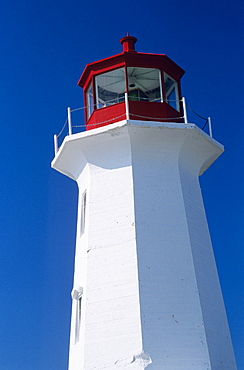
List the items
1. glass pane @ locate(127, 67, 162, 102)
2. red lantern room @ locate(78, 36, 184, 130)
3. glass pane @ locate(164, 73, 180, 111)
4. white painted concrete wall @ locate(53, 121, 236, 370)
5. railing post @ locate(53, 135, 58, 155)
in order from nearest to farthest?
white painted concrete wall @ locate(53, 121, 236, 370), red lantern room @ locate(78, 36, 184, 130), glass pane @ locate(127, 67, 162, 102), glass pane @ locate(164, 73, 180, 111), railing post @ locate(53, 135, 58, 155)

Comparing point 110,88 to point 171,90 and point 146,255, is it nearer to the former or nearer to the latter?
point 171,90

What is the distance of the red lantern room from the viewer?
15.4 metres

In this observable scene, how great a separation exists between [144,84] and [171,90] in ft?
2.36

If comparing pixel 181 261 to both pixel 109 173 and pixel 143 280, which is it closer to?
pixel 143 280

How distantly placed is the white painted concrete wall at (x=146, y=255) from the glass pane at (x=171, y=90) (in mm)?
1272

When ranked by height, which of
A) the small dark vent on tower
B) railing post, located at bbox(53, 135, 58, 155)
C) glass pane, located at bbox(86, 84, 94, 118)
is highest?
the small dark vent on tower

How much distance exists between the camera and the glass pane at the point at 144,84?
16.1 m

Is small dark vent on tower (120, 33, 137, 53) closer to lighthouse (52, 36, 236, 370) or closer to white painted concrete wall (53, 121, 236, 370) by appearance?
lighthouse (52, 36, 236, 370)

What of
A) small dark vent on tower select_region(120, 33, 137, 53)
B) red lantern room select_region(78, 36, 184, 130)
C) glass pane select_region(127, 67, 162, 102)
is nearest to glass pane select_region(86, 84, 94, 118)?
red lantern room select_region(78, 36, 184, 130)

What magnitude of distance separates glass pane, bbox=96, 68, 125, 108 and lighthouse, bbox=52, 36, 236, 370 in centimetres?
3

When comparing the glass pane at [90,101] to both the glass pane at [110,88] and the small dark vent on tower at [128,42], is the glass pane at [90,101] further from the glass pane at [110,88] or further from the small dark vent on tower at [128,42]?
the small dark vent on tower at [128,42]

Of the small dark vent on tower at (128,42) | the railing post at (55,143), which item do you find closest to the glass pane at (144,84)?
the small dark vent on tower at (128,42)

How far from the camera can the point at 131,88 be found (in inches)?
648

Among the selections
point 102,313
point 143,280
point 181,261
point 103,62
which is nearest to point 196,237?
point 181,261
